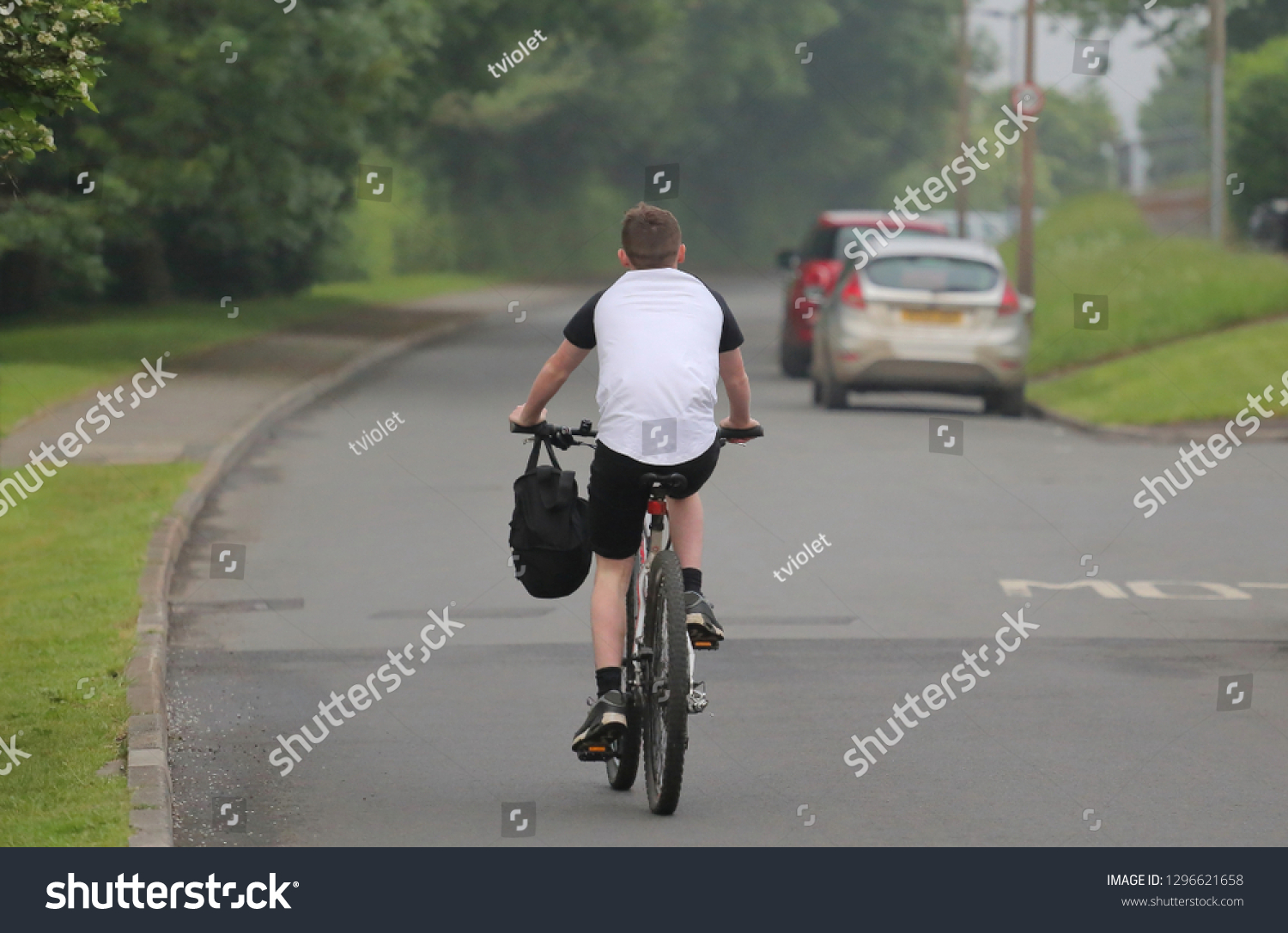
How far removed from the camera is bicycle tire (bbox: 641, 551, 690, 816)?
6484mm

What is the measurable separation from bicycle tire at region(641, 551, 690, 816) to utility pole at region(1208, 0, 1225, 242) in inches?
1055

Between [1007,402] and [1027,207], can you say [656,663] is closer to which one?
[1007,402]

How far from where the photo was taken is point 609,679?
6.89m

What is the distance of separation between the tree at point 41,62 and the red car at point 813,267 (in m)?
17.4

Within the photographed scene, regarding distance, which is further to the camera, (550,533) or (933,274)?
(933,274)

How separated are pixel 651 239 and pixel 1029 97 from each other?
80.6ft

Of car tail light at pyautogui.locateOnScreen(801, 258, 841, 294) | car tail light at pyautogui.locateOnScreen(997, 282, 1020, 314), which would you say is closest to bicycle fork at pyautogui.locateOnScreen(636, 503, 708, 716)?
car tail light at pyautogui.locateOnScreen(997, 282, 1020, 314)

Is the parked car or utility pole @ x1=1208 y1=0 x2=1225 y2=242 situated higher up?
utility pole @ x1=1208 y1=0 x2=1225 y2=242

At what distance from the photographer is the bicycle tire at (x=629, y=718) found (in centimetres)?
693

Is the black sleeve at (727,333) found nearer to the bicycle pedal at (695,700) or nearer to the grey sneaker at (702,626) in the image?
the grey sneaker at (702,626)

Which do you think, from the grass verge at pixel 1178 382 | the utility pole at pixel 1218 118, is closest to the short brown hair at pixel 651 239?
the grass verge at pixel 1178 382

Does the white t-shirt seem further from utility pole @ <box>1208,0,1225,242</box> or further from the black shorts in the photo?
utility pole @ <box>1208,0,1225,242</box>

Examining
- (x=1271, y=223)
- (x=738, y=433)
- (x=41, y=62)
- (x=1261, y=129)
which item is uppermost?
(x=41, y=62)

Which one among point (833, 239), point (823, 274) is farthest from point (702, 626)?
point (833, 239)
